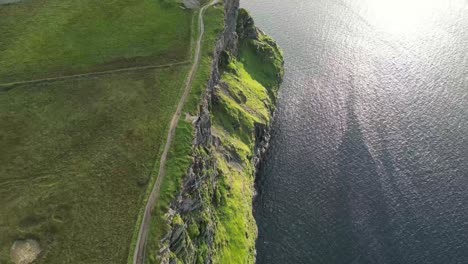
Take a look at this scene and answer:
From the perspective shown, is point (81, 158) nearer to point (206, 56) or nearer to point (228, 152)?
point (228, 152)

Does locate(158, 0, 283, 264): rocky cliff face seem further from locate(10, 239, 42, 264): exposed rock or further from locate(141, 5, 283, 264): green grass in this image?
locate(10, 239, 42, 264): exposed rock

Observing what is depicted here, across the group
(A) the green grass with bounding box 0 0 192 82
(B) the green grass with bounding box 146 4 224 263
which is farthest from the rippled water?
(A) the green grass with bounding box 0 0 192 82

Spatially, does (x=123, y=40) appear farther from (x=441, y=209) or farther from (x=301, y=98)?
(x=441, y=209)

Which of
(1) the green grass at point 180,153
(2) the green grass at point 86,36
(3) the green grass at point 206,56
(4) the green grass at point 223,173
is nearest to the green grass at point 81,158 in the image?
(1) the green grass at point 180,153

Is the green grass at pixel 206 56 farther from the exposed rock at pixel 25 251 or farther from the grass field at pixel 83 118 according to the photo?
the exposed rock at pixel 25 251

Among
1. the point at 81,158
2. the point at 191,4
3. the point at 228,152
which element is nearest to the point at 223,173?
the point at 228,152
